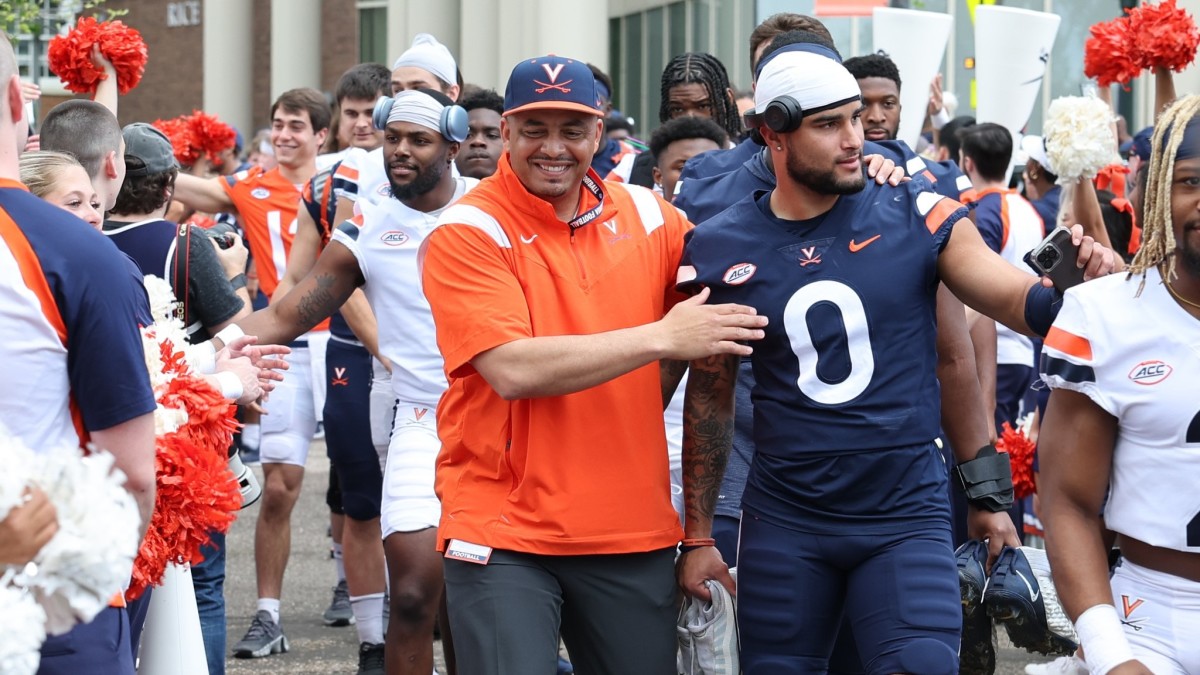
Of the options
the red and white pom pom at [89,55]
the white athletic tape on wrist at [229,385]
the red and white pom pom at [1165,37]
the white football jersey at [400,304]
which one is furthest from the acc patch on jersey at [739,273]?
the red and white pom pom at [89,55]

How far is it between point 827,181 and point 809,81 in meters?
0.29

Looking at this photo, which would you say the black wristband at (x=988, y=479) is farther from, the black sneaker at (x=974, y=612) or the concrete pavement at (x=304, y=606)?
the concrete pavement at (x=304, y=606)

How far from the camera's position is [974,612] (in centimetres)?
549

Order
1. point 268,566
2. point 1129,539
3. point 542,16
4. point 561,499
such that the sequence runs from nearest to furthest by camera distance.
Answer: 1. point 1129,539
2. point 561,499
3. point 268,566
4. point 542,16

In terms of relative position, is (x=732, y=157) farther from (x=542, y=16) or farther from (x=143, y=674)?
(x=542, y=16)

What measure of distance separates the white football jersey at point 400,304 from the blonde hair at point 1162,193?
11.1ft

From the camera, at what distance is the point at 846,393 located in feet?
15.4

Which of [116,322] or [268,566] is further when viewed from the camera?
[268,566]

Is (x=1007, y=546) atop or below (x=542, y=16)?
below

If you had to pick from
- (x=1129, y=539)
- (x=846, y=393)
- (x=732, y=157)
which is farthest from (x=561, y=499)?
(x=732, y=157)

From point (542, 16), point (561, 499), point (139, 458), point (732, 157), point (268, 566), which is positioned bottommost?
point (268, 566)

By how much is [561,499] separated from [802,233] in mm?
1033

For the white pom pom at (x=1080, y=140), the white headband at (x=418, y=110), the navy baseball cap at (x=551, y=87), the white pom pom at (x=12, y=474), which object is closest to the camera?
the white pom pom at (x=12, y=474)

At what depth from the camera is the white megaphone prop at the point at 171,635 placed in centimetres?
516
